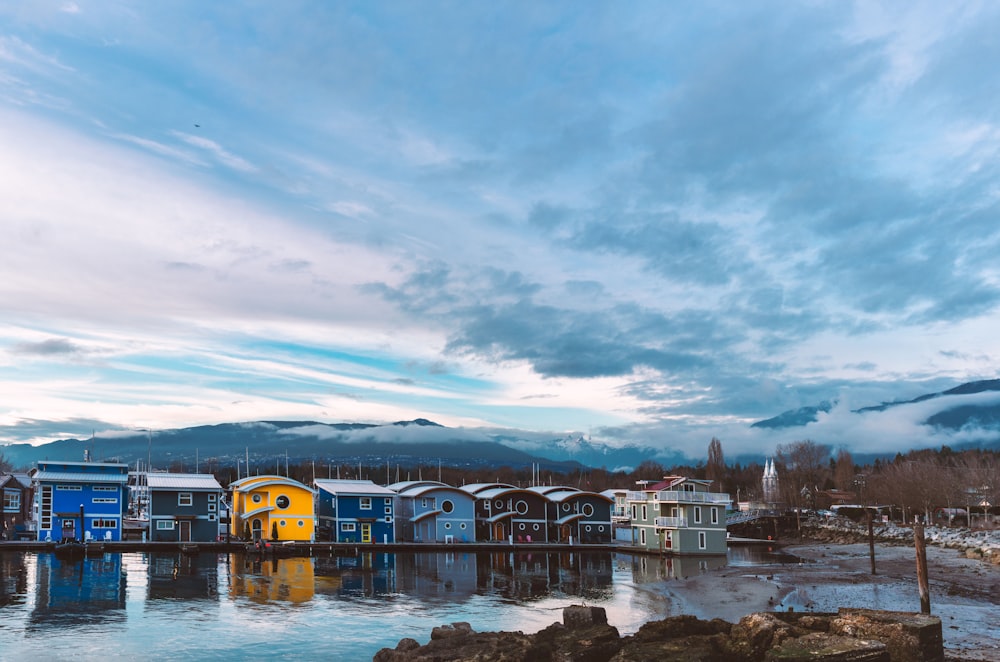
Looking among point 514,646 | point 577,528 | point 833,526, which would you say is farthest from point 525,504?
point 514,646

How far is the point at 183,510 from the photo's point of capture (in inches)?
2761

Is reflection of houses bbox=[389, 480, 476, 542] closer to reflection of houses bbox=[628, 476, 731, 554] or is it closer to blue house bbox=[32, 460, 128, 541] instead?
reflection of houses bbox=[628, 476, 731, 554]

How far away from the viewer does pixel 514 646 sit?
23797 millimetres

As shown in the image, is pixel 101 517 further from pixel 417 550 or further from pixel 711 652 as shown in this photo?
pixel 711 652

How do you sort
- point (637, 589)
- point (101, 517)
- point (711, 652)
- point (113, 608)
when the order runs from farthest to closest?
point (101, 517), point (637, 589), point (113, 608), point (711, 652)

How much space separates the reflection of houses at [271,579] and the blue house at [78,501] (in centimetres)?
1401

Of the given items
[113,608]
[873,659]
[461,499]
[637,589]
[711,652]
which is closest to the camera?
[873,659]

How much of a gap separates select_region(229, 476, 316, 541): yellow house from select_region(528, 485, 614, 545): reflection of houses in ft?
81.4

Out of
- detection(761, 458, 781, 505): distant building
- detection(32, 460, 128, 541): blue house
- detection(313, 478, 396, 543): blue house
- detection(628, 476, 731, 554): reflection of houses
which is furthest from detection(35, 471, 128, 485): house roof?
detection(761, 458, 781, 505): distant building

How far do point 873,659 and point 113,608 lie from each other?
1265 inches

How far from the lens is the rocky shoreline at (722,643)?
21547 millimetres

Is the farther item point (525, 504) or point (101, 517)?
point (525, 504)

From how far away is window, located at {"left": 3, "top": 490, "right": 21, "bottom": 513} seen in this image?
282 feet

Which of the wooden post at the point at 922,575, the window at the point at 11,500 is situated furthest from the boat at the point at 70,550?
the wooden post at the point at 922,575
